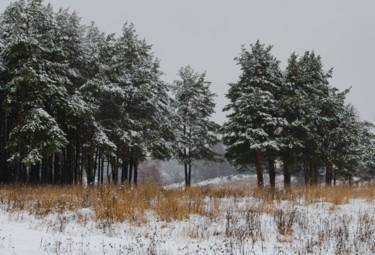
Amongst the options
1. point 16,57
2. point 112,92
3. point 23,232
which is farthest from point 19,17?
point 23,232

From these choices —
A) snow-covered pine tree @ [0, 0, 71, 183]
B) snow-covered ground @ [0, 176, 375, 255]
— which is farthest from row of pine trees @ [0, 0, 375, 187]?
snow-covered ground @ [0, 176, 375, 255]

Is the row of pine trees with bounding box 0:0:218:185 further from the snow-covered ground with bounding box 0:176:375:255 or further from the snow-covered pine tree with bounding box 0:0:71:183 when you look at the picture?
the snow-covered ground with bounding box 0:176:375:255

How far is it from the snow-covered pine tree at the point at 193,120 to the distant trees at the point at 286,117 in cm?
555

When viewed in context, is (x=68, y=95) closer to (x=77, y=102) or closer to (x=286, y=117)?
(x=77, y=102)

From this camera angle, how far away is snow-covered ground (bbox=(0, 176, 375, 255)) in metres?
7.62

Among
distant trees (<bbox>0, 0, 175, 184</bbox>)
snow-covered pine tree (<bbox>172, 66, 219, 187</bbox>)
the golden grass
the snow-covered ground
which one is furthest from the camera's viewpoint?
snow-covered pine tree (<bbox>172, 66, 219, 187</bbox>)

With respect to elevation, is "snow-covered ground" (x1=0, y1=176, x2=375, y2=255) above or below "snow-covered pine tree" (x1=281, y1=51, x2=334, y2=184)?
below

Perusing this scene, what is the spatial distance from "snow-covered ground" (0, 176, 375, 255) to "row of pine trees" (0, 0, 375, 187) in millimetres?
9303

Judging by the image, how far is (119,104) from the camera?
1053 inches

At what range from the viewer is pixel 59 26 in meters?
25.8

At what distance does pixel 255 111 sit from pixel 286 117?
2.66 metres

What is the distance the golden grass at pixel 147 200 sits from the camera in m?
10.9

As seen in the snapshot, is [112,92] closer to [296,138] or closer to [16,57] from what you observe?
[16,57]

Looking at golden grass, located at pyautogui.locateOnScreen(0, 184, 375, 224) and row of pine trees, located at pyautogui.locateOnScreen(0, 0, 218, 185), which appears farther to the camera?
row of pine trees, located at pyautogui.locateOnScreen(0, 0, 218, 185)
